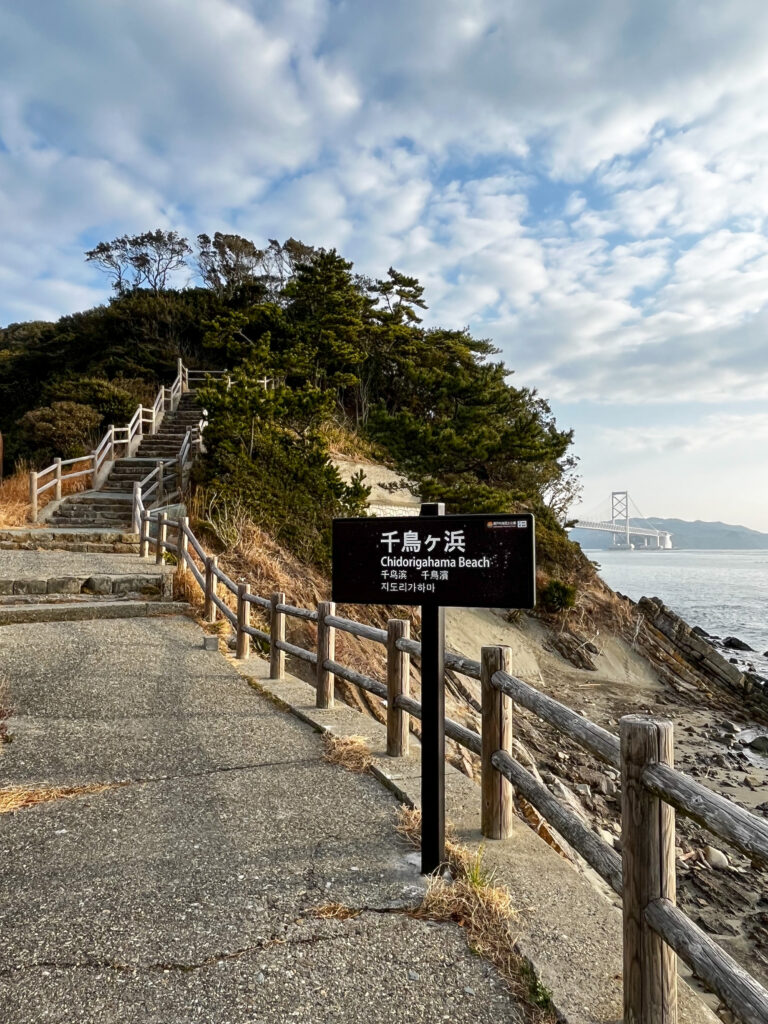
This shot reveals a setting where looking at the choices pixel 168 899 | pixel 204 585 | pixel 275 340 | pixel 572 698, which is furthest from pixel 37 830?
pixel 275 340

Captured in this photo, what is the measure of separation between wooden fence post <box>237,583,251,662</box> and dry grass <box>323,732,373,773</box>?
326 cm

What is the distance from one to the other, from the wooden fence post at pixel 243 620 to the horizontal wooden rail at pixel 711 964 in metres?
6.56

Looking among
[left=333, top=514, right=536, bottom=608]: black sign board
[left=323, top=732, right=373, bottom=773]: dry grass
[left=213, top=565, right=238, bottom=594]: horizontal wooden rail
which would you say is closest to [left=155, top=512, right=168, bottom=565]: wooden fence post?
[left=213, top=565, right=238, bottom=594]: horizontal wooden rail

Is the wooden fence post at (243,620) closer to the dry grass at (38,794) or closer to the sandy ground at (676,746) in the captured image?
the dry grass at (38,794)

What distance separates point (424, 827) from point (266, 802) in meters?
1.31

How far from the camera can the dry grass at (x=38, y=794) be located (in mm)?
4012

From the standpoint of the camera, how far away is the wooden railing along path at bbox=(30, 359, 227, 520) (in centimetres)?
1711

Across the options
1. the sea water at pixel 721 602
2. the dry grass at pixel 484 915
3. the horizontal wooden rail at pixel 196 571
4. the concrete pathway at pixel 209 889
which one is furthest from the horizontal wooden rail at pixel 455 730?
the sea water at pixel 721 602

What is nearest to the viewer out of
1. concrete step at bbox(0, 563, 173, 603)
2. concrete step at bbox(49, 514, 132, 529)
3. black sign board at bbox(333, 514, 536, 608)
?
black sign board at bbox(333, 514, 536, 608)

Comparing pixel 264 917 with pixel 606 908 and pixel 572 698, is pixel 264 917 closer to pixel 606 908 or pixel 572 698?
pixel 606 908

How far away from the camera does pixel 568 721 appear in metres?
2.94

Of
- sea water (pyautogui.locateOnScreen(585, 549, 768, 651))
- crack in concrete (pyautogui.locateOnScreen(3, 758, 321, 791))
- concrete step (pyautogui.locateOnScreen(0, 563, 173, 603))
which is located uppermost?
concrete step (pyautogui.locateOnScreen(0, 563, 173, 603))

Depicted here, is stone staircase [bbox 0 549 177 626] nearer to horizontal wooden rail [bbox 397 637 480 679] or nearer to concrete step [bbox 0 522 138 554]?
concrete step [bbox 0 522 138 554]

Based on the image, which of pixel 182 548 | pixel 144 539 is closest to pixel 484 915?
pixel 182 548
